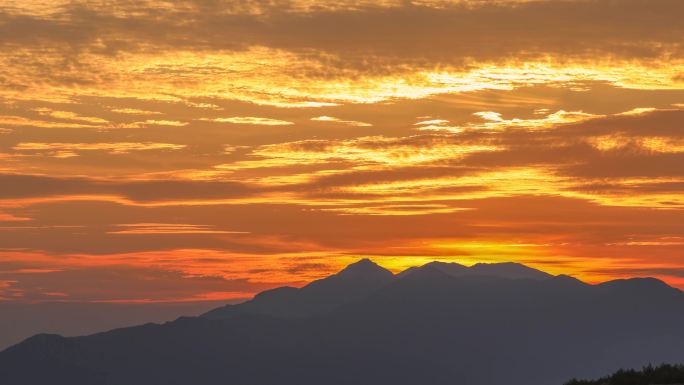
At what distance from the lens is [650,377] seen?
241 ft

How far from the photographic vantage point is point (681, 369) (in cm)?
7475

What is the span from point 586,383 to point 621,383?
15.6ft

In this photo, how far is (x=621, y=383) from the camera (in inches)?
2891

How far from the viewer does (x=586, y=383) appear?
256ft

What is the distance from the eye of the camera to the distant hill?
7181 cm

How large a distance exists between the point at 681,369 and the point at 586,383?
6.79 m

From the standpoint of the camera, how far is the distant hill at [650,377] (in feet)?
236

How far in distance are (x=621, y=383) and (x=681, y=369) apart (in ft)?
15.4
